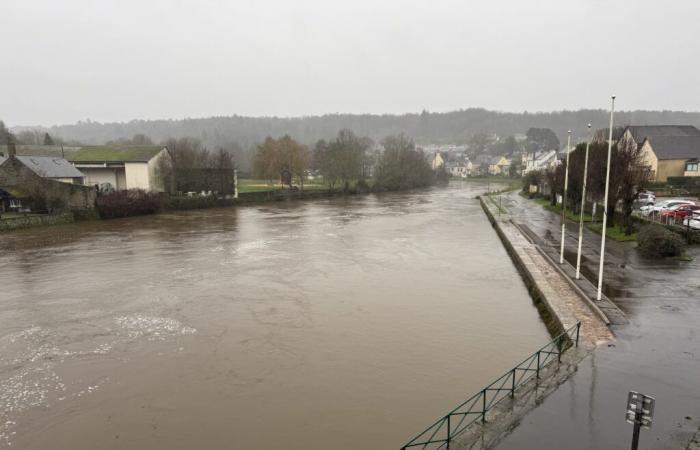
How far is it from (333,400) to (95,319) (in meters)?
10.1

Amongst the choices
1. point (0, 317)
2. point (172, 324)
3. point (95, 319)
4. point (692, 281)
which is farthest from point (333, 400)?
point (692, 281)

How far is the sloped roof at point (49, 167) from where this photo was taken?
43.5m

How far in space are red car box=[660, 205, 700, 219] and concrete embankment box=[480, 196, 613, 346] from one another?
903cm

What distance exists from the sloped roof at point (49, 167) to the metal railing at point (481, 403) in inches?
1762

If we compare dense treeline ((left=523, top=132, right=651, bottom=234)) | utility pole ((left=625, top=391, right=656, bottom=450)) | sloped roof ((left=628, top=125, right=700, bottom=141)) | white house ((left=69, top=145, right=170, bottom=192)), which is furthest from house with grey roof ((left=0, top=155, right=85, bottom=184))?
sloped roof ((left=628, top=125, right=700, bottom=141))

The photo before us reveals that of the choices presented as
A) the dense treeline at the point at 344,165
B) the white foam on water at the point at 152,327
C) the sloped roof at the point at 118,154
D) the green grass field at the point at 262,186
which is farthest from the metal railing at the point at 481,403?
the dense treeline at the point at 344,165

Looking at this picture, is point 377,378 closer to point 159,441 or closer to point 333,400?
point 333,400

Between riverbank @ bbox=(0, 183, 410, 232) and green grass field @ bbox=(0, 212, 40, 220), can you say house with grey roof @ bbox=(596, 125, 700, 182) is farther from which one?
green grass field @ bbox=(0, 212, 40, 220)

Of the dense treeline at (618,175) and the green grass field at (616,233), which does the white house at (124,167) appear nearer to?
the dense treeline at (618,175)

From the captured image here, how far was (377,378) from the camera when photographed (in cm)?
1204

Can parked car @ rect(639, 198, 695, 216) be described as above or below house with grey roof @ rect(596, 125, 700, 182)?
below

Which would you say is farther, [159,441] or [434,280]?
[434,280]

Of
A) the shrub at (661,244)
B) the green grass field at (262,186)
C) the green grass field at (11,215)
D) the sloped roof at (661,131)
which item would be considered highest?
the sloped roof at (661,131)

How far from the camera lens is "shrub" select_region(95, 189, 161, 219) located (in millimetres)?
44228
